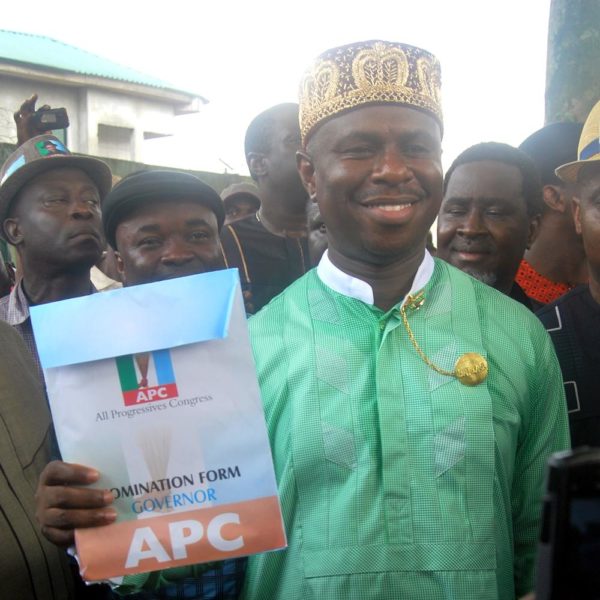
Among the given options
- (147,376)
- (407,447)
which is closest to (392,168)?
(407,447)

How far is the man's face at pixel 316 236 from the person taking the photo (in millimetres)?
3650

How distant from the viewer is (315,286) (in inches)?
87.8

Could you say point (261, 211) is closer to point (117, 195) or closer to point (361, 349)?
point (117, 195)

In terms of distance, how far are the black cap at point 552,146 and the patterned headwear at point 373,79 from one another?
6.84ft

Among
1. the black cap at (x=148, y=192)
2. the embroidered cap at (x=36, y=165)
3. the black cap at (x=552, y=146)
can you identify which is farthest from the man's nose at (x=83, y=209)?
the black cap at (x=552, y=146)

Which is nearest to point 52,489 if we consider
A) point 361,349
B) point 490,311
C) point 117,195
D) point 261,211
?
point 361,349

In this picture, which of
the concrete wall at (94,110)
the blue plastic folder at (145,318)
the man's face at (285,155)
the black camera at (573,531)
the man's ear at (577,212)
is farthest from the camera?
the concrete wall at (94,110)

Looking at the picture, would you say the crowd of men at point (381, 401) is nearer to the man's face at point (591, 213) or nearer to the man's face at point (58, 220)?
the man's face at point (591, 213)

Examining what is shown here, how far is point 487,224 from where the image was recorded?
3369 mm

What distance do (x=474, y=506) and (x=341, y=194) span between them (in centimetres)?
81

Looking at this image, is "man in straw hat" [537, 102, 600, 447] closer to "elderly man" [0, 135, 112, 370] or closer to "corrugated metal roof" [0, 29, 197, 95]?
"elderly man" [0, 135, 112, 370]

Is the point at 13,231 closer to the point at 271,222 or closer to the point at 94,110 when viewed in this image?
the point at 271,222

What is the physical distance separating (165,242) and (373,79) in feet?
3.49

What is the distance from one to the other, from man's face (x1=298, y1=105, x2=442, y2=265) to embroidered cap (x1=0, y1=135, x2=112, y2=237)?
191cm
